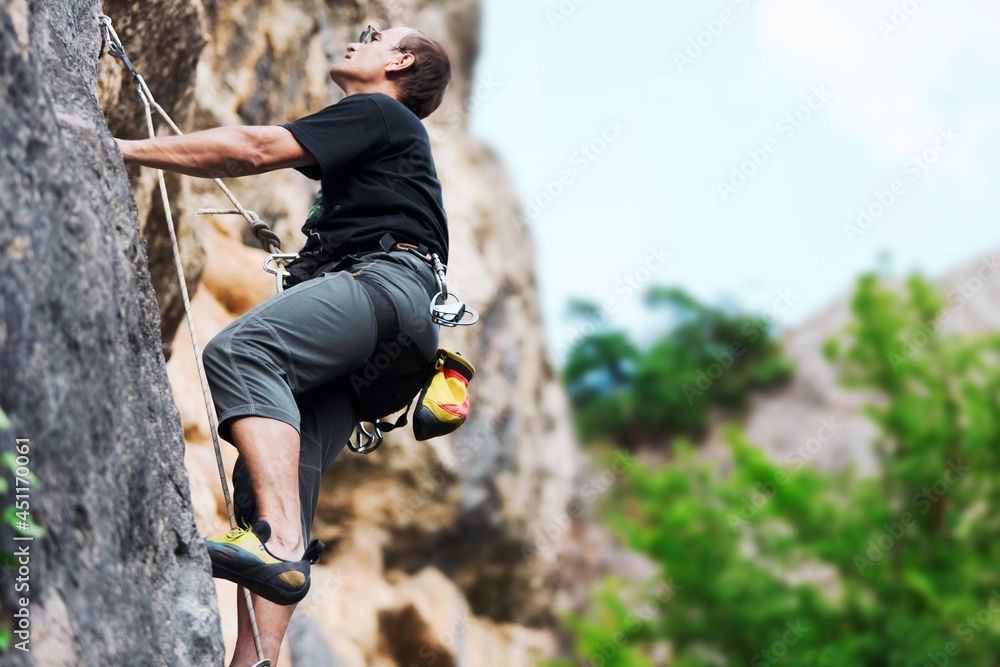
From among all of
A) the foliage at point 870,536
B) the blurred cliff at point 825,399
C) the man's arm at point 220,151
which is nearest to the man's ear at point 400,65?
the man's arm at point 220,151

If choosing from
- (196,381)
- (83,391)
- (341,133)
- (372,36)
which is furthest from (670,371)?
(83,391)

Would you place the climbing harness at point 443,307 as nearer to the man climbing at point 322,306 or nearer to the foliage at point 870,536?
the man climbing at point 322,306

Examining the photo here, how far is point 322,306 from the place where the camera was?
9.73 feet

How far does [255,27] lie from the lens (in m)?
6.27

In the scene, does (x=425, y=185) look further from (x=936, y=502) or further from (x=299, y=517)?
(x=936, y=502)

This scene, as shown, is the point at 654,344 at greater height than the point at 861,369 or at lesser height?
lesser

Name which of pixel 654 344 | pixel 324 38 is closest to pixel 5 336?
pixel 324 38

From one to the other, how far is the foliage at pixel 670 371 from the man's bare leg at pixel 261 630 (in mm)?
19204

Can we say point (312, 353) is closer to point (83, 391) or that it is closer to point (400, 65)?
point (83, 391)

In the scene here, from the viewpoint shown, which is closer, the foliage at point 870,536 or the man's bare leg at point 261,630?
the man's bare leg at point 261,630

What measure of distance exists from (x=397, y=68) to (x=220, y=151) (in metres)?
0.72

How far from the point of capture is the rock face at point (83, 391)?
2115 millimetres

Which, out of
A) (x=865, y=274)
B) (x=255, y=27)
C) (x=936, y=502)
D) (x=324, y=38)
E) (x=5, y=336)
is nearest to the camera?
(x=5, y=336)

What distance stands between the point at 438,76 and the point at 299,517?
4.63 ft
